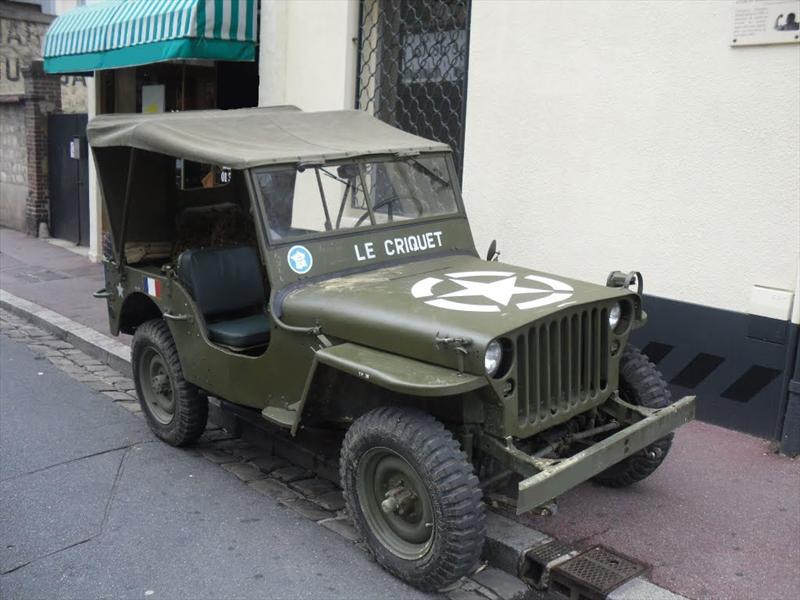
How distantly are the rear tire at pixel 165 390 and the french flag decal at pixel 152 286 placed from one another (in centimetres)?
24

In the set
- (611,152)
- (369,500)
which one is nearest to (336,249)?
(369,500)

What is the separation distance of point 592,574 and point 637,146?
3.23 meters

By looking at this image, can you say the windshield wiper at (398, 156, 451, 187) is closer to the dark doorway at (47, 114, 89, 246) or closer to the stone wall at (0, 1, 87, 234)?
the dark doorway at (47, 114, 89, 246)

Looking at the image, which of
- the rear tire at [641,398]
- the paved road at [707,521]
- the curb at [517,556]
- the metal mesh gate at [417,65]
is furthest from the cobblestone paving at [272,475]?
the metal mesh gate at [417,65]

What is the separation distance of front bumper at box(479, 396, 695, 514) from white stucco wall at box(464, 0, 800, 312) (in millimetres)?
1683

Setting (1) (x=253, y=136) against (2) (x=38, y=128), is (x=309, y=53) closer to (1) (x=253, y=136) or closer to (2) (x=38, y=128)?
(1) (x=253, y=136)

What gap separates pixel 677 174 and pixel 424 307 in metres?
2.67

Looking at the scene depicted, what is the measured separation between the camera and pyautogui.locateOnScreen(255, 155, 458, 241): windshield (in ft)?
14.5

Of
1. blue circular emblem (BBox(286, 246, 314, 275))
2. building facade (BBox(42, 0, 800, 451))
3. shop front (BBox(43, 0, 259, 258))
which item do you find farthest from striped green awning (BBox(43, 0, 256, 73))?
blue circular emblem (BBox(286, 246, 314, 275))

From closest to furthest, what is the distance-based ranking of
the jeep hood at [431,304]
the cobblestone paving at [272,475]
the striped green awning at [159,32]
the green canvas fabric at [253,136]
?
the jeep hood at [431,304], the cobblestone paving at [272,475], the green canvas fabric at [253,136], the striped green awning at [159,32]

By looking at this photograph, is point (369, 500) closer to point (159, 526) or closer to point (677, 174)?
point (159, 526)

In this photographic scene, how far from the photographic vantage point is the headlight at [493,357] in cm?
344

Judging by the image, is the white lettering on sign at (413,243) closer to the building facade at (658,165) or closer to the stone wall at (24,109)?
the building facade at (658,165)

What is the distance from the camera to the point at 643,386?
424 cm
